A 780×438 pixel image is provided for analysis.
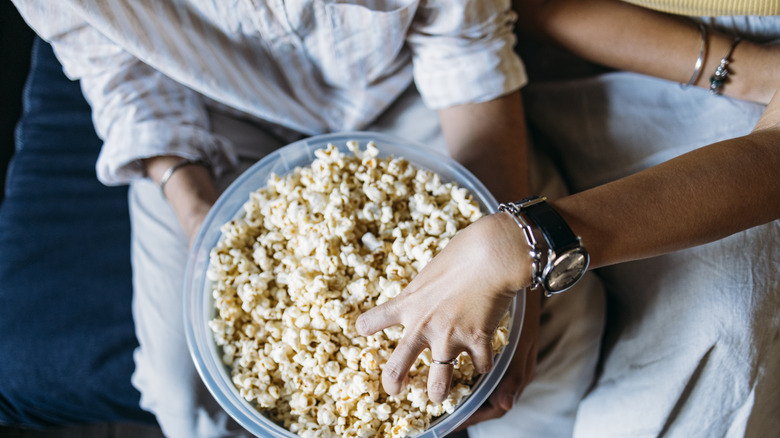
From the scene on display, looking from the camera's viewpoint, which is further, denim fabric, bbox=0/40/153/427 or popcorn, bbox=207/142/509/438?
denim fabric, bbox=0/40/153/427

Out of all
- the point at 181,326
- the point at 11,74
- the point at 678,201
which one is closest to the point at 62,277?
the point at 181,326

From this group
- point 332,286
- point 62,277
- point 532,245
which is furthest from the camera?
point 62,277

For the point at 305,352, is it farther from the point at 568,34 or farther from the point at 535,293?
the point at 568,34

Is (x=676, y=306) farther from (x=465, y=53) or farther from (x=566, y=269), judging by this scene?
(x=465, y=53)

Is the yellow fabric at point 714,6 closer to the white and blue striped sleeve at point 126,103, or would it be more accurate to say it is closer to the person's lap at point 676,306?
the person's lap at point 676,306

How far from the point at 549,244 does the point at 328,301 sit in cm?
24

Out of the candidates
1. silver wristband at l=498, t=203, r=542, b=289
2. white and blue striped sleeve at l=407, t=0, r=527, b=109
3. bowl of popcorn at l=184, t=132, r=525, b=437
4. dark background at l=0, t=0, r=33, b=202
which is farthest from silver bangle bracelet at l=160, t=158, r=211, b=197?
dark background at l=0, t=0, r=33, b=202

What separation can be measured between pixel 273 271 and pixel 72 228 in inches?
23.0

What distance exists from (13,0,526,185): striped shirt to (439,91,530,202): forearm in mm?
19

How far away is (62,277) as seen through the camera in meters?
0.94

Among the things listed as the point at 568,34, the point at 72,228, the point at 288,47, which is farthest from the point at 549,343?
the point at 72,228

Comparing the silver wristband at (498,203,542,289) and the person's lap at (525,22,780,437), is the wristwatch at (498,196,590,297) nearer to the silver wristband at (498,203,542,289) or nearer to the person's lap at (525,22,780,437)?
the silver wristband at (498,203,542,289)

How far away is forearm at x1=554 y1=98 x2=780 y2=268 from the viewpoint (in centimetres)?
51

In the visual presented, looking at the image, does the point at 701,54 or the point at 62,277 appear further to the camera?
the point at 62,277
